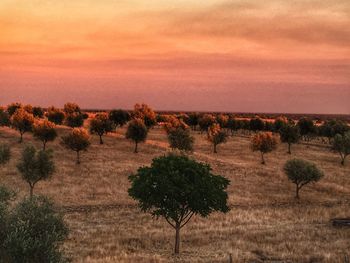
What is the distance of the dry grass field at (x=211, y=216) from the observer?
40031 mm

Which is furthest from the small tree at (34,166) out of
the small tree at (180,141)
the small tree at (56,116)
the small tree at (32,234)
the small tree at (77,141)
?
the small tree at (56,116)

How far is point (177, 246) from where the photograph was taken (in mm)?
40906

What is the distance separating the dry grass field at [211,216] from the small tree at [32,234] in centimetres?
917

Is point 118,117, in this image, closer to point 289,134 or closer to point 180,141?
point 180,141

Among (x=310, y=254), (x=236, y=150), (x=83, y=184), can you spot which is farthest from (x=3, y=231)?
(x=236, y=150)

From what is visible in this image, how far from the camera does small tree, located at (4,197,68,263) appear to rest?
2422 cm

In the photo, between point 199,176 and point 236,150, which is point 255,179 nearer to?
point 236,150

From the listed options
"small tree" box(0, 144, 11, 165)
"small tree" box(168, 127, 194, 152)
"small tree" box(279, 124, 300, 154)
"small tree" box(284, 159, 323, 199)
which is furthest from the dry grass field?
"small tree" box(279, 124, 300, 154)

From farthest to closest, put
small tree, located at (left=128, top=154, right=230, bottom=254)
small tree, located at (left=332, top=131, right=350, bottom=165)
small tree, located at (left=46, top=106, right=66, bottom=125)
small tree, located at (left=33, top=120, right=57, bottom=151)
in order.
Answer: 1. small tree, located at (left=46, top=106, right=66, bottom=125)
2. small tree, located at (left=332, top=131, right=350, bottom=165)
3. small tree, located at (left=33, top=120, right=57, bottom=151)
4. small tree, located at (left=128, top=154, right=230, bottom=254)

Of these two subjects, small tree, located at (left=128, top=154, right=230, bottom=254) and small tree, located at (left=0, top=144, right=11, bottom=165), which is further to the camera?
small tree, located at (left=0, top=144, right=11, bottom=165)

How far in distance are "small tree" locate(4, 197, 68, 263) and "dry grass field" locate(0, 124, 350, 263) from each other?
9168 mm

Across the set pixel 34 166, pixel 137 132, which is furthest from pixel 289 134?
pixel 34 166

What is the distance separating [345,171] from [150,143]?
2070 inches

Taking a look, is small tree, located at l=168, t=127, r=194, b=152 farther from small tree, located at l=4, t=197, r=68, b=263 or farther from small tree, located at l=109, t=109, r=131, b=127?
small tree, located at l=4, t=197, r=68, b=263
